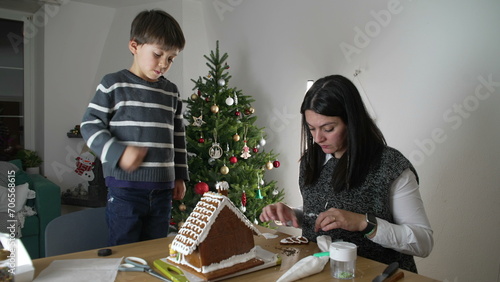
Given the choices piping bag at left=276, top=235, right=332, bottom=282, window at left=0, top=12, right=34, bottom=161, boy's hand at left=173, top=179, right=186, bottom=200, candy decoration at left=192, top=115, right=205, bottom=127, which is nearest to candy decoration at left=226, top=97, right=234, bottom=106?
candy decoration at left=192, top=115, right=205, bottom=127

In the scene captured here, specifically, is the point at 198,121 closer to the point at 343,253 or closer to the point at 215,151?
the point at 215,151

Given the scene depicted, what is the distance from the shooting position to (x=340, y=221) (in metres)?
1.11

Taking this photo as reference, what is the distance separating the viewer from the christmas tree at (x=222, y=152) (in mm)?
2746

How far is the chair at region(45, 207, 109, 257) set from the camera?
4.42 ft

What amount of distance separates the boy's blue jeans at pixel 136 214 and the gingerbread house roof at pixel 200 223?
0.55 metres

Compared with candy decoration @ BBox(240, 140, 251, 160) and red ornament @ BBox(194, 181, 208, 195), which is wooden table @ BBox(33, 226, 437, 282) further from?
candy decoration @ BBox(240, 140, 251, 160)

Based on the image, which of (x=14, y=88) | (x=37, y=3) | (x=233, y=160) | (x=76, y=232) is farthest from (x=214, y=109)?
(x=14, y=88)

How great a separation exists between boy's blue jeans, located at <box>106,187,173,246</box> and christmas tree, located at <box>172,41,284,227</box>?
1010mm

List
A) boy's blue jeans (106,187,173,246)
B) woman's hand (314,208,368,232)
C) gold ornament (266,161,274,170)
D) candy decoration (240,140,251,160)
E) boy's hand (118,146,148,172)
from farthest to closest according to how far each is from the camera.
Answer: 1. gold ornament (266,161,274,170)
2. candy decoration (240,140,251,160)
3. boy's blue jeans (106,187,173,246)
4. boy's hand (118,146,148,172)
5. woman's hand (314,208,368,232)

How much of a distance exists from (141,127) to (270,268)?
0.81 metres

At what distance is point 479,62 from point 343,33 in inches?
39.0

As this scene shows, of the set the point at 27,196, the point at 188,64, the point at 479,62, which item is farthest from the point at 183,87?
the point at 479,62

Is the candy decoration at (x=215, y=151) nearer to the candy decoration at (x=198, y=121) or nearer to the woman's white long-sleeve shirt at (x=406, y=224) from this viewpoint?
the candy decoration at (x=198, y=121)

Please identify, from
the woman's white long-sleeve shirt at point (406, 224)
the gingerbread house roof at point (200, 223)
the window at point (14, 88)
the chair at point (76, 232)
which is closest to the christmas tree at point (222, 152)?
the chair at point (76, 232)
